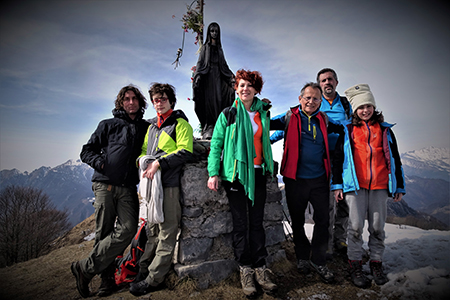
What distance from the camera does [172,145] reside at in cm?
265

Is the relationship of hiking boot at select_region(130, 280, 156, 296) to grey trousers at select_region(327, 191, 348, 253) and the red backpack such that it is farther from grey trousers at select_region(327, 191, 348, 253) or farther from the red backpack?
grey trousers at select_region(327, 191, 348, 253)

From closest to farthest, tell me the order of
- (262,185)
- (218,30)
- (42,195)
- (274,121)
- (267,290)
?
(267,290)
(262,185)
(274,121)
(218,30)
(42,195)

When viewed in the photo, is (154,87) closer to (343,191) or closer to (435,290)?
(343,191)

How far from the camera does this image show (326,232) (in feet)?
9.32

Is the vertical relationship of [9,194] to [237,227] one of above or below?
below

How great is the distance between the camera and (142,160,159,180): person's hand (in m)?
2.46

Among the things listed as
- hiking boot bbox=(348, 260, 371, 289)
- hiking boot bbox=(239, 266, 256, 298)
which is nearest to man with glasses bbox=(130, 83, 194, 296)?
hiking boot bbox=(239, 266, 256, 298)

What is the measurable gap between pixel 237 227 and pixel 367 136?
6.83ft

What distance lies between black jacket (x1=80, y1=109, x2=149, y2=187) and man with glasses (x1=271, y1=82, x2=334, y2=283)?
201 cm

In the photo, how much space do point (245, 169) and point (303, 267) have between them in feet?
5.76

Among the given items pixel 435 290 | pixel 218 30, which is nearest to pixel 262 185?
pixel 435 290

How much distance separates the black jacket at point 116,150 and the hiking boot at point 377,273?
3.32 m

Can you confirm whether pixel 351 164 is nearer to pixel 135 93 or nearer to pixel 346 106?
pixel 346 106

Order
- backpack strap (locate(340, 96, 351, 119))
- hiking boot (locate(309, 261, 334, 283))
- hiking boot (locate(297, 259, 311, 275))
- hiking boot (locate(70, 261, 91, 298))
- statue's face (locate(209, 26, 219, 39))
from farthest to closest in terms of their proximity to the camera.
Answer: statue's face (locate(209, 26, 219, 39)) < backpack strap (locate(340, 96, 351, 119)) < hiking boot (locate(297, 259, 311, 275)) < hiking boot (locate(309, 261, 334, 283)) < hiking boot (locate(70, 261, 91, 298))
